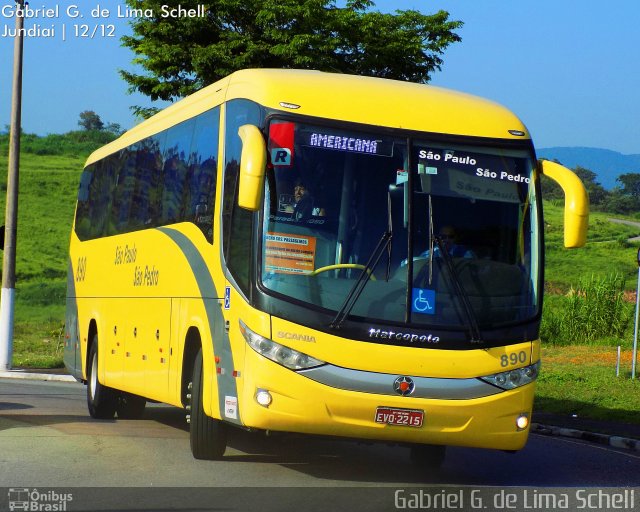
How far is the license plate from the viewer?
1033 centimetres

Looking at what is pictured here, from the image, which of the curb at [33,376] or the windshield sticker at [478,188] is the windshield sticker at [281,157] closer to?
the windshield sticker at [478,188]

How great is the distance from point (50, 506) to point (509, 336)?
4123mm

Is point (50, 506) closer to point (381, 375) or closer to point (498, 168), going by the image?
point (381, 375)

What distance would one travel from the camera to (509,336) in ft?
35.1

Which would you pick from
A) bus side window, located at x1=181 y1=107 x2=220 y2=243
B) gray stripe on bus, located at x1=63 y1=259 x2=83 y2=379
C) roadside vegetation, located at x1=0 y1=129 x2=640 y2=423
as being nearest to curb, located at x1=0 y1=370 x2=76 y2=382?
roadside vegetation, located at x1=0 y1=129 x2=640 y2=423

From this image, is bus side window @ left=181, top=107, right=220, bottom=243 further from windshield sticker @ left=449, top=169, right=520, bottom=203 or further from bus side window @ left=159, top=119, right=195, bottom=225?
windshield sticker @ left=449, top=169, right=520, bottom=203

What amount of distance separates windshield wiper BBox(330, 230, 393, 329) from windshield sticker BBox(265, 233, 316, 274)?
409 millimetres

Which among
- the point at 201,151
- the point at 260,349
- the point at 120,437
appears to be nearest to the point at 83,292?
the point at 120,437

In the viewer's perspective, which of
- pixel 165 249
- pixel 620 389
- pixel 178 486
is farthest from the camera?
pixel 620 389

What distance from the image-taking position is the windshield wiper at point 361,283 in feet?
33.8

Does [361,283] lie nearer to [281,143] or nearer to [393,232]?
[393,232]

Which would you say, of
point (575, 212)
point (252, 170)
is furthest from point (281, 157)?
point (575, 212)

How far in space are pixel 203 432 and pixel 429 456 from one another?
243 cm

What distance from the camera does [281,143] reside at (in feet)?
35.3
